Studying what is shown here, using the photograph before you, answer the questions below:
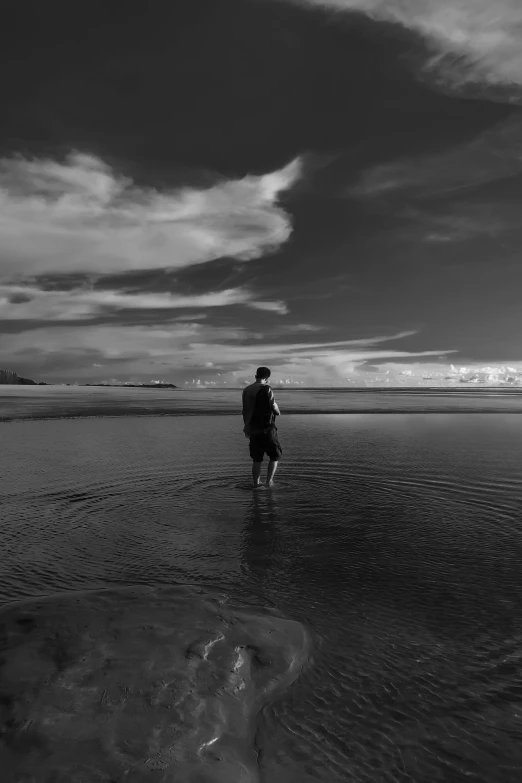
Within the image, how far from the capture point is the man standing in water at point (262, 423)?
1024 cm

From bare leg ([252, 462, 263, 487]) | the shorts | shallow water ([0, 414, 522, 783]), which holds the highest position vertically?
the shorts

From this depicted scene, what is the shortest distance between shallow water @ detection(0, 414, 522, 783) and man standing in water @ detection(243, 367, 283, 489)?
69 centimetres

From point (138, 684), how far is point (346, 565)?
3183 millimetres

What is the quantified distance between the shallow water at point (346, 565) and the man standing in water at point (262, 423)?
69 cm

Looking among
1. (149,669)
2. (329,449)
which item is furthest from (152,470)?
(149,669)

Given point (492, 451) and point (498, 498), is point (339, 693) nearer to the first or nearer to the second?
point (498, 498)

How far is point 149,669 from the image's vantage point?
130 inches

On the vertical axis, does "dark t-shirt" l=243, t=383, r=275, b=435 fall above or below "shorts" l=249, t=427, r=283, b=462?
above

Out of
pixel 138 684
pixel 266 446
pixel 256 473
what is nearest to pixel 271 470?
pixel 256 473

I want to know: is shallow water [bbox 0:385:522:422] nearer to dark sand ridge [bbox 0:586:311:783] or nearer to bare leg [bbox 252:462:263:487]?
bare leg [bbox 252:462:263:487]

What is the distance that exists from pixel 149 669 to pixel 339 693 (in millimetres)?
1338

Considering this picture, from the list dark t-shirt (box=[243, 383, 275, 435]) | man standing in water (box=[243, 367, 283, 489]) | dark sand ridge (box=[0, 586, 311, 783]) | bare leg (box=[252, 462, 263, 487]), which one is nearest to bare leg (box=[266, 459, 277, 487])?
man standing in water (box=[243, 367, 283, 489])

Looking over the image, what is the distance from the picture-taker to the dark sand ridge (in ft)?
8.46

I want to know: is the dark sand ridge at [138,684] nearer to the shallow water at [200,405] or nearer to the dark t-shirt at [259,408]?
the dark t-shirt at [259,408]
